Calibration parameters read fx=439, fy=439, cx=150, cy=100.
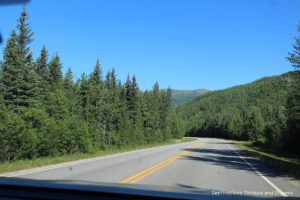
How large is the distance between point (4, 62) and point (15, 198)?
35900 millimetres

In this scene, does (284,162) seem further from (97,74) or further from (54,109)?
(97,74)

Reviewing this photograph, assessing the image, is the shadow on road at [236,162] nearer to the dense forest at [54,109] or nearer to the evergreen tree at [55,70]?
the dense forest at [54,109]

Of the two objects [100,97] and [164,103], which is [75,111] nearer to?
[100,97]

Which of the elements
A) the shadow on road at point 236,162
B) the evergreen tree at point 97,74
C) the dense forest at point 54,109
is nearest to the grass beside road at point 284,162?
the shadow on road at point 236,162

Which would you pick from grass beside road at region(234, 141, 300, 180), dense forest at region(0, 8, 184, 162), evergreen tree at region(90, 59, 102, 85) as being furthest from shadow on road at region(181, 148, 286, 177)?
evergreen tree at region(90, 59, 102, 85)

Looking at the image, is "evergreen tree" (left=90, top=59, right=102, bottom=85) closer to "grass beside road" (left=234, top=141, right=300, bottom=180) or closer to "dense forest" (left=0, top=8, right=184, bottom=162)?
"dense forest" (left=0, top=8, right=184, bottom=162)

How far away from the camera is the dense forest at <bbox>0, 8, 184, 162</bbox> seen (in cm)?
2505

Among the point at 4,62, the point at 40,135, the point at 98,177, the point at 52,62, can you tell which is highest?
the point at 52,62

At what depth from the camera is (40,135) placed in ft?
89.1

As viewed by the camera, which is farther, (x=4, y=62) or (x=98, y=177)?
(x=4, y=62)

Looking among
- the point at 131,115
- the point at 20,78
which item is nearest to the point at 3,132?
the point at 20,78

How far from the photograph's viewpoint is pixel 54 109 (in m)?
38.5

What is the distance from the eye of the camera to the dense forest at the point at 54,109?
2505 centimetres

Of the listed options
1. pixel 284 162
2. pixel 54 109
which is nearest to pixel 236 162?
pixel 284 162
